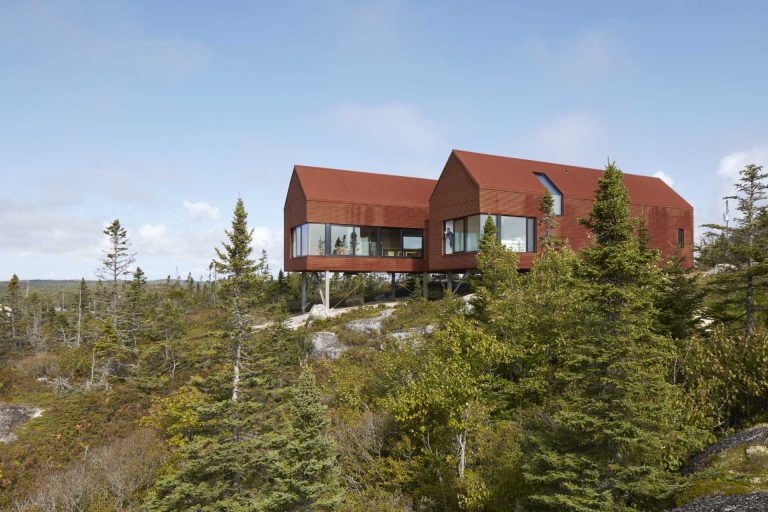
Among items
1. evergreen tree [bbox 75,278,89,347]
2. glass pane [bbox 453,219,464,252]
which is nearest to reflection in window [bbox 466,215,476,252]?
glass pane [bbox 453,219,464,252]

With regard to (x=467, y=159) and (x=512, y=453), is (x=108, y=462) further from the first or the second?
(x=467, y=159)

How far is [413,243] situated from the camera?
41.7 meters

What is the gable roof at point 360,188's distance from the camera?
38.7m

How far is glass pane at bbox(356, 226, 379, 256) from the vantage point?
3891 centimetres

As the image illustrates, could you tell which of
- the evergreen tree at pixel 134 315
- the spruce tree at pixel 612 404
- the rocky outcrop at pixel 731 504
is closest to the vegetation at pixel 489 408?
the spruce tree at pixel 612 404

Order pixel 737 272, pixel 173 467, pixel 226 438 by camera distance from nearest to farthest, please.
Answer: pixel 737 272, pixel 226 438, pixel 173 467

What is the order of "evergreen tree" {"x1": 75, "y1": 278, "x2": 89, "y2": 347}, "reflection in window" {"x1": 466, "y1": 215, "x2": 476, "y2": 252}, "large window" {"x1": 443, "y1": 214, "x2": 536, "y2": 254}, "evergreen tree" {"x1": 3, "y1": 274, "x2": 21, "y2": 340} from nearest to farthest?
"reflection in window" {"x1": 466, "y1": 215, "x2": 476, "y2": 252}, "large window" {"x1": 443, "y1": 214, "x2": 536, "y2": 254}, "evergreen tree" {"x1": 75, "y1": 278, "x2": 89, "y2": 347}, "evergreen tree" {"x1": 3, "y1": 274, "x2": 21, "y2": 340}

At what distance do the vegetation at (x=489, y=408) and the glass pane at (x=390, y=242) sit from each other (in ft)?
36.4

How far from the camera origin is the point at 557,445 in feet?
43.0

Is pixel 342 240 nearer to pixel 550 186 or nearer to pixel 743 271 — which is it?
pixel 550 186

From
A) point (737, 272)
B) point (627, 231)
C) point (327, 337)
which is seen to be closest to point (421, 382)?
point (627, 231)

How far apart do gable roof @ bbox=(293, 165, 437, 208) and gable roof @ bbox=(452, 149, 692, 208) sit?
825 cm

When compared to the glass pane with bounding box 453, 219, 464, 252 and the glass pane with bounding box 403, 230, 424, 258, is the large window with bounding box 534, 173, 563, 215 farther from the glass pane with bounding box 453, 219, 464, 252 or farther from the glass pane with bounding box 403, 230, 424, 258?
the glass pane with bounding box 403, 230, 424, 258

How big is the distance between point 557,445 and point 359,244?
89.8ft
